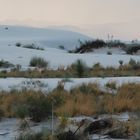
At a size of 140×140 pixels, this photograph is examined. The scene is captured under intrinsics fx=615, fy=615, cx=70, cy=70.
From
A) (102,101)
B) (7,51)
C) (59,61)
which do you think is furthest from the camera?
(7,51)

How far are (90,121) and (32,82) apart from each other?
261 inches

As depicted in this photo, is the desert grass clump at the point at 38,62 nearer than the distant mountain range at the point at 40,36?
Yes

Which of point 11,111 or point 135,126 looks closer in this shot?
point 135,126

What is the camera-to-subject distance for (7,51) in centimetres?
4253

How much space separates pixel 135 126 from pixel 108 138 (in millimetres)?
531

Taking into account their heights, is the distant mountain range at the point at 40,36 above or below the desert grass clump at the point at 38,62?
above

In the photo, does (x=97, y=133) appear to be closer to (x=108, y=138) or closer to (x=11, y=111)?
(x=108, y=138)

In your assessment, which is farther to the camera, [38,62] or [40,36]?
[40,36]

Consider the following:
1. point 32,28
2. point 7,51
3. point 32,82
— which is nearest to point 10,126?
point 32,82

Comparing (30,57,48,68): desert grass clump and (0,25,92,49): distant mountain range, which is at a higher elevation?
(0,25,92,49): distant mountain range

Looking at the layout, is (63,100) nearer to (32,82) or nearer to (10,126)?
(10,126)

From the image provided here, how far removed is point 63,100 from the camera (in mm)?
14477

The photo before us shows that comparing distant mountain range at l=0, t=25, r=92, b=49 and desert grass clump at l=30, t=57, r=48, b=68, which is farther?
distant mountain range at l=0, t=25, r=92, b=49

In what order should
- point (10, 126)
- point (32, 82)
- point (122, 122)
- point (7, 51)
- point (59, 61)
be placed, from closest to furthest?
point (122, 122) < point (10, 126) < point (32, 82) < point (59, 61) < point (7, 51)
